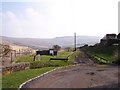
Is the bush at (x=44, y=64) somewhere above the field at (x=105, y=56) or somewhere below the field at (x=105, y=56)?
below

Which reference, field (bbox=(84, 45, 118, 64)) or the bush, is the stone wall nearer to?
the bush

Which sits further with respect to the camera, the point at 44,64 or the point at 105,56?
the point at 105,56

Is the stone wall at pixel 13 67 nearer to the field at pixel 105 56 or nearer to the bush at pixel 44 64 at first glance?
the bush at pixel 44 64

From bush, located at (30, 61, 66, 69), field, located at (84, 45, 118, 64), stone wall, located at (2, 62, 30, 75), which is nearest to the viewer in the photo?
stone wall, located at (2, 62, 30, 75)

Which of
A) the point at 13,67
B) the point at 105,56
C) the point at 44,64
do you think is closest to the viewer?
the point at 13,67

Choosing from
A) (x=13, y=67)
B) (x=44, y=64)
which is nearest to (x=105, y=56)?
(x=44, y=64)

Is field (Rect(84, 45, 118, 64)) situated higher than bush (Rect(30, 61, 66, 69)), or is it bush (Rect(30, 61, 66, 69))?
field (Rect(84, 45, 118, 64))

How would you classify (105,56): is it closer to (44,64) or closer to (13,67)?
(44,64)

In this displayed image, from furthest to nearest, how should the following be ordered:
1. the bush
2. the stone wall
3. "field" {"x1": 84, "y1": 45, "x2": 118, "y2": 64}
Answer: "field" {"x1": 84, "y1": 45, "x2": 118, "y2": 64} → the bush → the stone wall

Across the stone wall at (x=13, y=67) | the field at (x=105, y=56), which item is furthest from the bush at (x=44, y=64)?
the field at (x=105, y=56)

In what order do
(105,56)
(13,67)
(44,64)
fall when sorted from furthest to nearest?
(105,56) → (44,64) → (13,67)

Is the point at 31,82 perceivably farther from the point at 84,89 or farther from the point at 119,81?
the point at 119,81

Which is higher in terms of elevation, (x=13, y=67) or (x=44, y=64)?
(x=13, y=67)

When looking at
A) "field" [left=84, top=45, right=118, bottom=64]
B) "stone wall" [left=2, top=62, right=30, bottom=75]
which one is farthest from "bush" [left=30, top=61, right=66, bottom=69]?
"field" [left=84, top=45, right=118, bottom=64]
